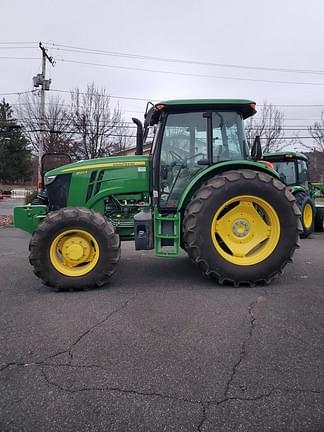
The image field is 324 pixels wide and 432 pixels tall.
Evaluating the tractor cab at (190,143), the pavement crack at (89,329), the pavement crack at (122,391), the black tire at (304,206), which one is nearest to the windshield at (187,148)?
the tractor cab at (190,143)

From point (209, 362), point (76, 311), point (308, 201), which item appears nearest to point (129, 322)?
point (76, 311)

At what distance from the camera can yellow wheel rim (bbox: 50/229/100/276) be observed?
484 centimetres

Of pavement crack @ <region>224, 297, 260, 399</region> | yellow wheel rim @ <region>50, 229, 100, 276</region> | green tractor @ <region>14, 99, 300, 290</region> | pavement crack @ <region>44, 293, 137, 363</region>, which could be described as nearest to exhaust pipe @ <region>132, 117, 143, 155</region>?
green tractor @ <region>14, 99, 300, 290</region>

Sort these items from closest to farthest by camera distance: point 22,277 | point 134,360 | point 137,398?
point 137,398
point 134,360
point 22,277

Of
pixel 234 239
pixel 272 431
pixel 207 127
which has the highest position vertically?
pixel 207 127

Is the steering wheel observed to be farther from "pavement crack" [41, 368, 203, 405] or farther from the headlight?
"pavement crack" [41, 368, 203, 405]

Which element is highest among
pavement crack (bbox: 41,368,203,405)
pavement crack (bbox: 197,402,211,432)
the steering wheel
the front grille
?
the steering wheel

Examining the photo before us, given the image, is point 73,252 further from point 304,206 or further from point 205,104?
point 304,206

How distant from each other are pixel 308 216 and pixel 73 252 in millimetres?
8087

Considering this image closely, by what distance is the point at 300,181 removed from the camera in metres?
11.4

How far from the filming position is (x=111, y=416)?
231cm

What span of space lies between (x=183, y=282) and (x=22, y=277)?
2.53 m

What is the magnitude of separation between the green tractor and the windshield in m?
0.01

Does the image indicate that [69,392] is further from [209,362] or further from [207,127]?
[207,127]
